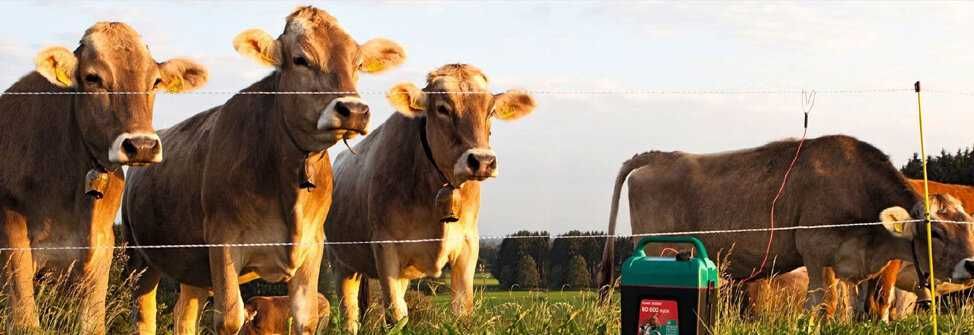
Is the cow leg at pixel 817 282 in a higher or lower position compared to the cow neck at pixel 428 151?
lower

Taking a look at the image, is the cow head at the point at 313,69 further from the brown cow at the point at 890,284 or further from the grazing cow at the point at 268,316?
the grazing cow at the point at 268,316

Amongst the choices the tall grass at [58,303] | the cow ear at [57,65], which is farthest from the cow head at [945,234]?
the cow ear at [57,65]

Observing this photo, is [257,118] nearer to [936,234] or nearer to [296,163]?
[296,163]

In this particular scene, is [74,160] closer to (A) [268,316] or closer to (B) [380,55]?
(B) [380,55]

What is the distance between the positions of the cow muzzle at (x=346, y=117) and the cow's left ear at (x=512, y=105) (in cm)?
223

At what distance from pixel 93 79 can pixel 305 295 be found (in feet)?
6.47

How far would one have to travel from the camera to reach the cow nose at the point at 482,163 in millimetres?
9570

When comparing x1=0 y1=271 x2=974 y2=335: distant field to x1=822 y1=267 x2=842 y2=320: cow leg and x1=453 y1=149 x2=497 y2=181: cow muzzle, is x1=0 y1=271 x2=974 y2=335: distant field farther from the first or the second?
x1=822 y1=267 x2=842 y2=320: cow leg

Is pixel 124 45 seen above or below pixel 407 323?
above

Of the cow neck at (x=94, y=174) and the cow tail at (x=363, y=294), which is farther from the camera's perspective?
the cow tail at (x=363, y=294)

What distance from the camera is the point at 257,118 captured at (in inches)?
366

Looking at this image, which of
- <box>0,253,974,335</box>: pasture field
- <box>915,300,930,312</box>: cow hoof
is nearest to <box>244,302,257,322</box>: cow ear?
<box>0,253,974,335</box>: pasture field

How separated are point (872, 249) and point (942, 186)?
6790mm

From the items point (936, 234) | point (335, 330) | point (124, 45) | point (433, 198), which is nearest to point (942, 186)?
point (936, 234)
